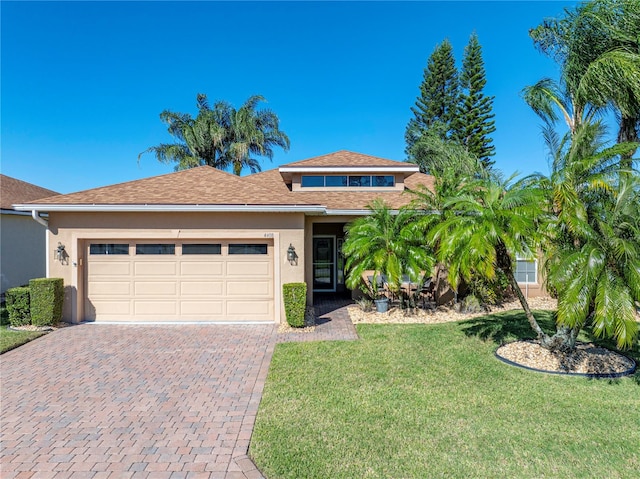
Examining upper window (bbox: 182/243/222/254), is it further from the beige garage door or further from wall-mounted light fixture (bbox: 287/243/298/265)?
wall-mounted light fixture (bbox: 287/243/298/265)

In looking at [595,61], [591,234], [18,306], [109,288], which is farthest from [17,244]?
[595,61]

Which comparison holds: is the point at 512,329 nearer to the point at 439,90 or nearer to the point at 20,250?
the point at 20,250

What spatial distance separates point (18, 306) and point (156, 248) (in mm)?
3727

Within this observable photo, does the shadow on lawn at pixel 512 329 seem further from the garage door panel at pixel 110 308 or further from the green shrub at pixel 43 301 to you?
the green shrub at pixel 43 301

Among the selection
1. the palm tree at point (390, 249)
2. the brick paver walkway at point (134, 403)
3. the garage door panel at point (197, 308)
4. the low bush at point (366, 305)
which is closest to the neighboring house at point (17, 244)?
the brick paver walkway at point (134, 403)

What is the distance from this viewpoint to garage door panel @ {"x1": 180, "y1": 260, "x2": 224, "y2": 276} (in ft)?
31.8

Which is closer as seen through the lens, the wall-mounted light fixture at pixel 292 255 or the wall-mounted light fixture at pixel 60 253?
the wall-mounted light fixture at pixel 60 253

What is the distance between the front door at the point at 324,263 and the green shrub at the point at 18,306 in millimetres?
Answer: 9499

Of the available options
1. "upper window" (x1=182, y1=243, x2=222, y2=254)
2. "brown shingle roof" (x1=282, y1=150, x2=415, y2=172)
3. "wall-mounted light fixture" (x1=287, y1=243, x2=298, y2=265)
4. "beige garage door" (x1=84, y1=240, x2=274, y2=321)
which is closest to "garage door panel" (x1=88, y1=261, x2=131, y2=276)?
"beige garage door" (x1=84, y1=240, x2=274, y2=321)

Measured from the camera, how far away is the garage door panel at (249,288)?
9734 mm

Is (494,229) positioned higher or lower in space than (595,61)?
lower

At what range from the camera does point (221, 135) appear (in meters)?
24.4

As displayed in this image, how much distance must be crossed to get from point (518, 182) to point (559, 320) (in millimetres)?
2721

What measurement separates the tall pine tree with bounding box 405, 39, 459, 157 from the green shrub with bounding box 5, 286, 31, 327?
94.9 feet
